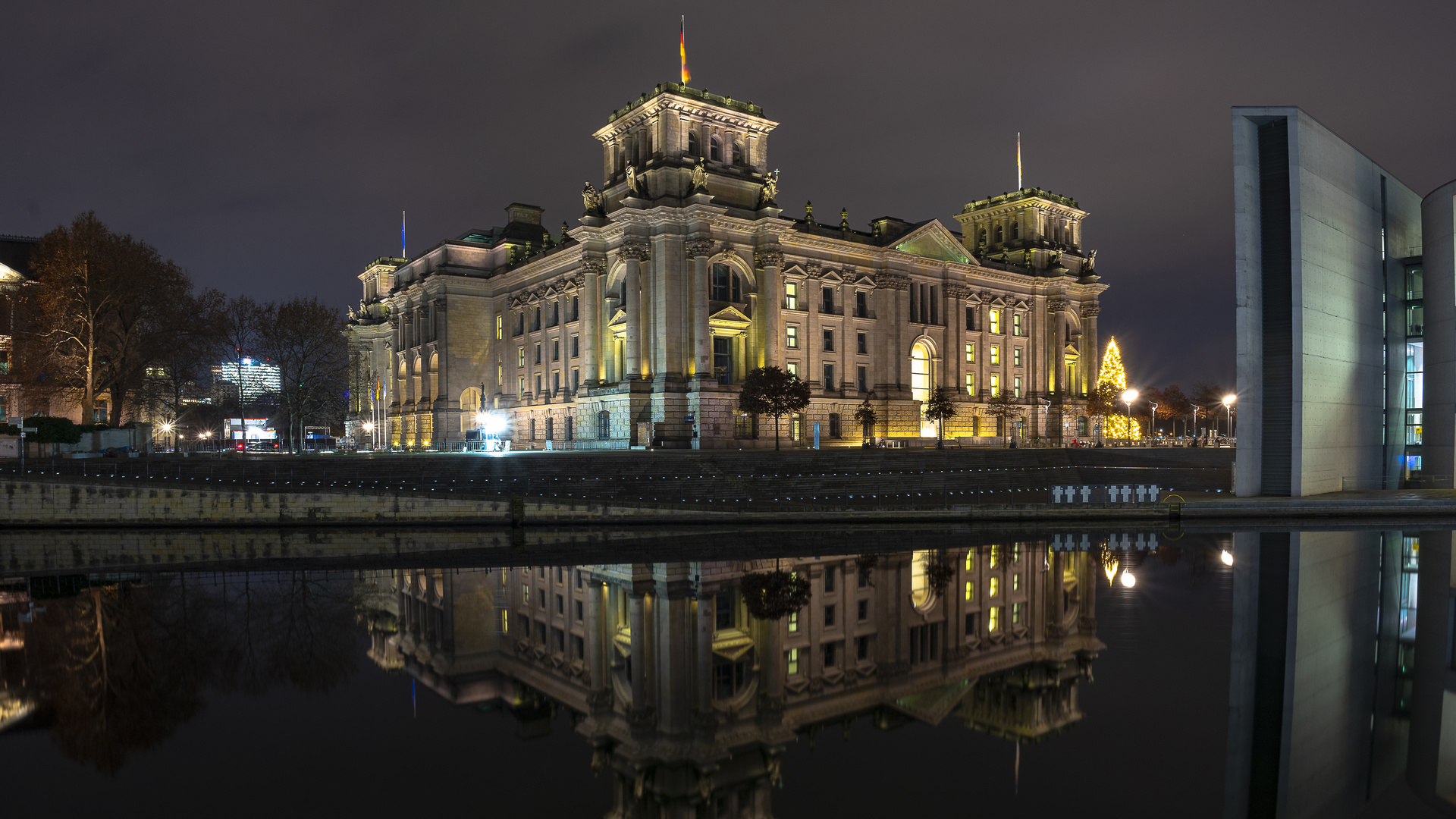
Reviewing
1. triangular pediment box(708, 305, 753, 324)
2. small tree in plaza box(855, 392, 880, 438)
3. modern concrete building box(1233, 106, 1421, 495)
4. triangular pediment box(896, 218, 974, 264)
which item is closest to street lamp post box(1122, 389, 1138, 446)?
triangular pediment box(896, 218, 974, 264)

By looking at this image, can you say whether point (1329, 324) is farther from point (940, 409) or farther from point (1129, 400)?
point (1129, 400)

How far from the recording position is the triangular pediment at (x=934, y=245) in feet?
250

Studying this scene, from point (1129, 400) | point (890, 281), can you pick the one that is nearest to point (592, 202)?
point (890, 281)

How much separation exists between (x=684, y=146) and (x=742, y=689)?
55928 mm

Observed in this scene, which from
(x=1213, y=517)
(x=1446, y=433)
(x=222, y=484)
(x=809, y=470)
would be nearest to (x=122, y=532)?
(x=222, y=484)

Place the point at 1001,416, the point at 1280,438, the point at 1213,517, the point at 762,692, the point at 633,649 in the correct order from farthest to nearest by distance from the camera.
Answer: the point at 1001,416 → the point at 1280,438 → the point at 1213,517 → the point at 633,649 → the point at 762,692

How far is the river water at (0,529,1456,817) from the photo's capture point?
1055 cm

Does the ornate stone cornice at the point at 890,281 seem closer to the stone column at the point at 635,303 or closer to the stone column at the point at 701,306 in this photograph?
the stone column at the point at 701,306

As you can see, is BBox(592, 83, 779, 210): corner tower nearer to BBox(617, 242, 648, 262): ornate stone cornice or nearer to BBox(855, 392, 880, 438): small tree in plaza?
BBox(617, 242, 648, 262): ornate stone cornice

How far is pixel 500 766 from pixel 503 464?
35.3 meters

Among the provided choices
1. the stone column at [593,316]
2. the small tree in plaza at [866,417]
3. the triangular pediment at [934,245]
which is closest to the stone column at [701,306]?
the stone column at [593,316]

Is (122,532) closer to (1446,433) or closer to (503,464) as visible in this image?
(503,464)

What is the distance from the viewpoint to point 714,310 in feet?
211

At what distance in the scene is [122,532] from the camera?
40.5m
